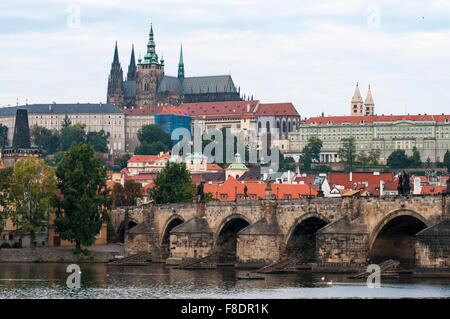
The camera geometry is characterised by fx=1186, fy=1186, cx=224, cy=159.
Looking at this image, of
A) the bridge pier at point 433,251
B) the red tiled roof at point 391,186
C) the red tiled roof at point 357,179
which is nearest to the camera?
the bridge pier at point 433,251

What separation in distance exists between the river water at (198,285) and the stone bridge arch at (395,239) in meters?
2.86

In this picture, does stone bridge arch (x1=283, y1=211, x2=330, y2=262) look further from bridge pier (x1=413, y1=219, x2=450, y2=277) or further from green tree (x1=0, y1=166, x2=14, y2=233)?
green tree (x1=0, y1=166, x2=14, y2=233)

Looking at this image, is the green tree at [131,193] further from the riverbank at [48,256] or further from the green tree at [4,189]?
the riverbank at [48,256]

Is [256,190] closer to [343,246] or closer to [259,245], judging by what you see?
[259,245]

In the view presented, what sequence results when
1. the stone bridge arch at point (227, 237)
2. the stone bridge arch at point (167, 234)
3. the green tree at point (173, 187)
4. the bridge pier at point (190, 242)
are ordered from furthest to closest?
the green tree at point (173, 187), the stone bridge arch at point (167, 234), the stone bridge arch at point (227, 237), the bridge pier at point (190, 242)

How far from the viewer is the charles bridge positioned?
72188 mm

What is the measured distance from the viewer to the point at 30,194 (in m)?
104

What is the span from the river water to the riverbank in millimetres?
9995

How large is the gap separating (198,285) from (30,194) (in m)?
31.5

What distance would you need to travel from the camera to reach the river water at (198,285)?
67875 mm

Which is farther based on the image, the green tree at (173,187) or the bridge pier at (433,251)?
the green tree at (173,187)

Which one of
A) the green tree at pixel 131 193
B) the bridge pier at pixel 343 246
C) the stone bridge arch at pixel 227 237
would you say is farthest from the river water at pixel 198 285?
the green tree at pixel 131 193

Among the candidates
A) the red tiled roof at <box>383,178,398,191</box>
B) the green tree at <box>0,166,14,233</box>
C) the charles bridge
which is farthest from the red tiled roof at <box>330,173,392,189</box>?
the green tree at <box>0,166,14,233</box>
